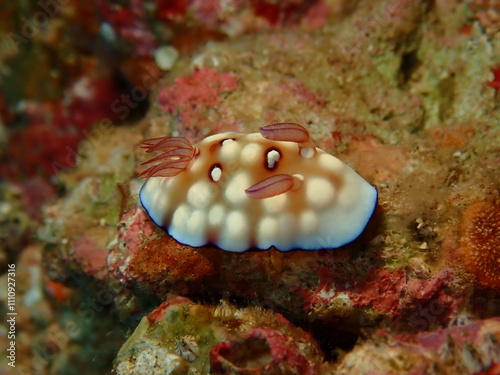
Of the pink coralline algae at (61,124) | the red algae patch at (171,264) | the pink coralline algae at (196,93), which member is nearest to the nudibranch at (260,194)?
the red algae patch at (171,264)

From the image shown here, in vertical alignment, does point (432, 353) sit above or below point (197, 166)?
below

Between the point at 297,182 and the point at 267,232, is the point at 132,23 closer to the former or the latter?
the point at 297,182

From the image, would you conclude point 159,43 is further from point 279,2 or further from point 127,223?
point 127,223

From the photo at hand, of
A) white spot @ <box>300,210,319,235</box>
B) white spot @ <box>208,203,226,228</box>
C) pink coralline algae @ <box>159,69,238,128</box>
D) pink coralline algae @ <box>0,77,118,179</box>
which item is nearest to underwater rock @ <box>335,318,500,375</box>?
white spot @ <box>300,210,319,235</box>

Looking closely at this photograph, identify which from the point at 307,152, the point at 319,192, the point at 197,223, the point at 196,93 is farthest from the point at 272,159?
the point at 196,93

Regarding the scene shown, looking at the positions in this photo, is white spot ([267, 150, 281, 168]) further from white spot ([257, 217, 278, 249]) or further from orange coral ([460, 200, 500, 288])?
orange coral ([460, 200, 500, 288])

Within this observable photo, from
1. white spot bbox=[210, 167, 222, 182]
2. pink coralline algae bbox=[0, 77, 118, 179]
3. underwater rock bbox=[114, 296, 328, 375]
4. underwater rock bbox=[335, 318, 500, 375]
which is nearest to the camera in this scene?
underwater rock bbox=[335, 318, 500, 375]

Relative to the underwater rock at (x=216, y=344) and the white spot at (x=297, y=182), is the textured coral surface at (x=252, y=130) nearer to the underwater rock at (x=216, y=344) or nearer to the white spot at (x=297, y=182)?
the underwater rock at (x=216, y=344)
